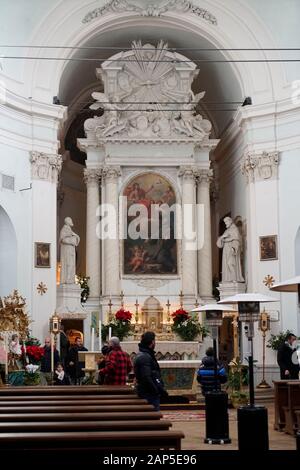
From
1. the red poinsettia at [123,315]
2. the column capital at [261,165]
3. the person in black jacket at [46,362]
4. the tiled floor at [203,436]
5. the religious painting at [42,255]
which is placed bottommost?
the tiled floor at [203,436]

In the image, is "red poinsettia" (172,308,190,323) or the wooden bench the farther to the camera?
"red poinsettia" (172,308,190,323)

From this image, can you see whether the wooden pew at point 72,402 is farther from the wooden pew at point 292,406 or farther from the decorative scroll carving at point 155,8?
the decorative scroll carving at point 155,8

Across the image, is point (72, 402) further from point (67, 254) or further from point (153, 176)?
point (153, 176)

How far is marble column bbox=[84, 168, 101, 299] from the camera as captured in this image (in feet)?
75.0

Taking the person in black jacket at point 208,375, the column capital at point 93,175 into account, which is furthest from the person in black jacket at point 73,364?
the column capital at point 93,175

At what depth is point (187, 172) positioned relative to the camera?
22984 millimetres

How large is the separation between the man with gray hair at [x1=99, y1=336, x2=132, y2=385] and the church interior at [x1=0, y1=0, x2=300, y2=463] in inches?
295

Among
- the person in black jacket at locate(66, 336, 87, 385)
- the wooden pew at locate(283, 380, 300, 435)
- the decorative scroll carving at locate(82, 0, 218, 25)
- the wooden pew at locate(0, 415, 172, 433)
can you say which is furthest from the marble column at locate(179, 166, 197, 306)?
the wooden pew at locate(0, 415, 172, 433)

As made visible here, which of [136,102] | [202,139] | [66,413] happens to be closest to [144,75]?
[136,102]

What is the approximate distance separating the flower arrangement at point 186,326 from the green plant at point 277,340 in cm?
208

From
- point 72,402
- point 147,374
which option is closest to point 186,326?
point 147,374

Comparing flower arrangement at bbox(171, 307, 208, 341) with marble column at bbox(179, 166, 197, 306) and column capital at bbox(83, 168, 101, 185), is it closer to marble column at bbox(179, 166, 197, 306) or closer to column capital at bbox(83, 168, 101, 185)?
marble column at bbox(179, 166, 197, 306)

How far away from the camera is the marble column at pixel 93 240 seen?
75.0 ft

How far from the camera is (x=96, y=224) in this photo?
23047mm
